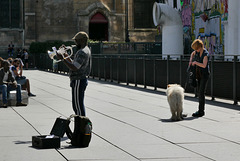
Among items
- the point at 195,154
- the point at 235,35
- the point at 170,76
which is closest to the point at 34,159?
the point at 195,154

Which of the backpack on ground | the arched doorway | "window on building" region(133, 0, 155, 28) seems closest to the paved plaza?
the backpack on ground

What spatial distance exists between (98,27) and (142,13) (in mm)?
9606

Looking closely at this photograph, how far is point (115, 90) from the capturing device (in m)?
24.1

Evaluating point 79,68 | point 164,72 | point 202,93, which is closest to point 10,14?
point 164,72

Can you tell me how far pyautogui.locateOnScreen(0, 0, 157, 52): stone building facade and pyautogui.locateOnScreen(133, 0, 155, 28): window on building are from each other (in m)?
8.20

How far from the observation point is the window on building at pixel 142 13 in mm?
75625

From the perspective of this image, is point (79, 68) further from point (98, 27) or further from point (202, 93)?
point (98, 27)

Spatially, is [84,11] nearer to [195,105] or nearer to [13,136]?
[195,105]

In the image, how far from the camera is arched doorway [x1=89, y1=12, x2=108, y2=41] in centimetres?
6662

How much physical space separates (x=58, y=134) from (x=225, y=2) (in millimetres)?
22882

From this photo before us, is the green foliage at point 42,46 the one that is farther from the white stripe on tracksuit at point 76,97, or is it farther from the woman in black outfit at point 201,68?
the white stripe on tracksuit at point 76,97

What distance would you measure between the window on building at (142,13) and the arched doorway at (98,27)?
8.56 metres

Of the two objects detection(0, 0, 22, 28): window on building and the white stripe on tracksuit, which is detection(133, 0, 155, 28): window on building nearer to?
detection(0, 0, 22, 28): window on building

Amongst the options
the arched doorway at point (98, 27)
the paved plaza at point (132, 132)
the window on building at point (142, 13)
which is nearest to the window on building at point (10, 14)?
the arched doorway at point (98, 27)
